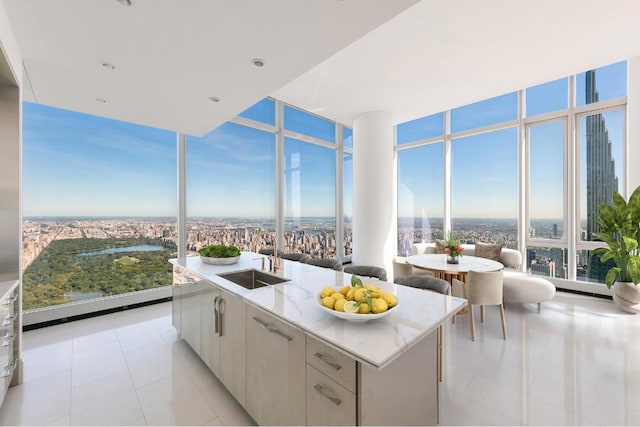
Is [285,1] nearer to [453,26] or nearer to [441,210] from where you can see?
[453,26]

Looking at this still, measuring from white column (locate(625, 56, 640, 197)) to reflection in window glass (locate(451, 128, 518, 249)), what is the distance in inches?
56.4

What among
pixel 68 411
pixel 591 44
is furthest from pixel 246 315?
pixel 591 44

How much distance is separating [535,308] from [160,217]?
5844 millimetres

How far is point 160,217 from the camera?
4105mm

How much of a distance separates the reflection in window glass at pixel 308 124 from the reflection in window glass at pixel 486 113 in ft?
9.61

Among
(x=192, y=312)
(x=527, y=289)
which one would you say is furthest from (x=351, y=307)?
(x=527, y=289)

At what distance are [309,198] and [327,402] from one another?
5.10m

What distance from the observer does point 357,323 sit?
125 cm

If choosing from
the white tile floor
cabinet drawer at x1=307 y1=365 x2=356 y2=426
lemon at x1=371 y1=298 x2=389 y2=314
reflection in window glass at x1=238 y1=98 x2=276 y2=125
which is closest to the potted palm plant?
the white tile floor

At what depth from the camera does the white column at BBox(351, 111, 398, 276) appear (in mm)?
5016

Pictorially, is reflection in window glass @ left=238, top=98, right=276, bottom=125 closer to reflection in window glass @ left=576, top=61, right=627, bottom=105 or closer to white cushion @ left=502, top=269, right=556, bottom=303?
white cushion @ left=502, top=269, right=556, bottom=303

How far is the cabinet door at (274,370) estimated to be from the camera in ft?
4.18

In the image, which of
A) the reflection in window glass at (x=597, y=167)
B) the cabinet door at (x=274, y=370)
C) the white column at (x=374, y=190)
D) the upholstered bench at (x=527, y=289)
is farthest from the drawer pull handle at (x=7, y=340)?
the reflection in window glass at (x=597, y=167)

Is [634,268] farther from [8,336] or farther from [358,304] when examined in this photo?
[8,336]
